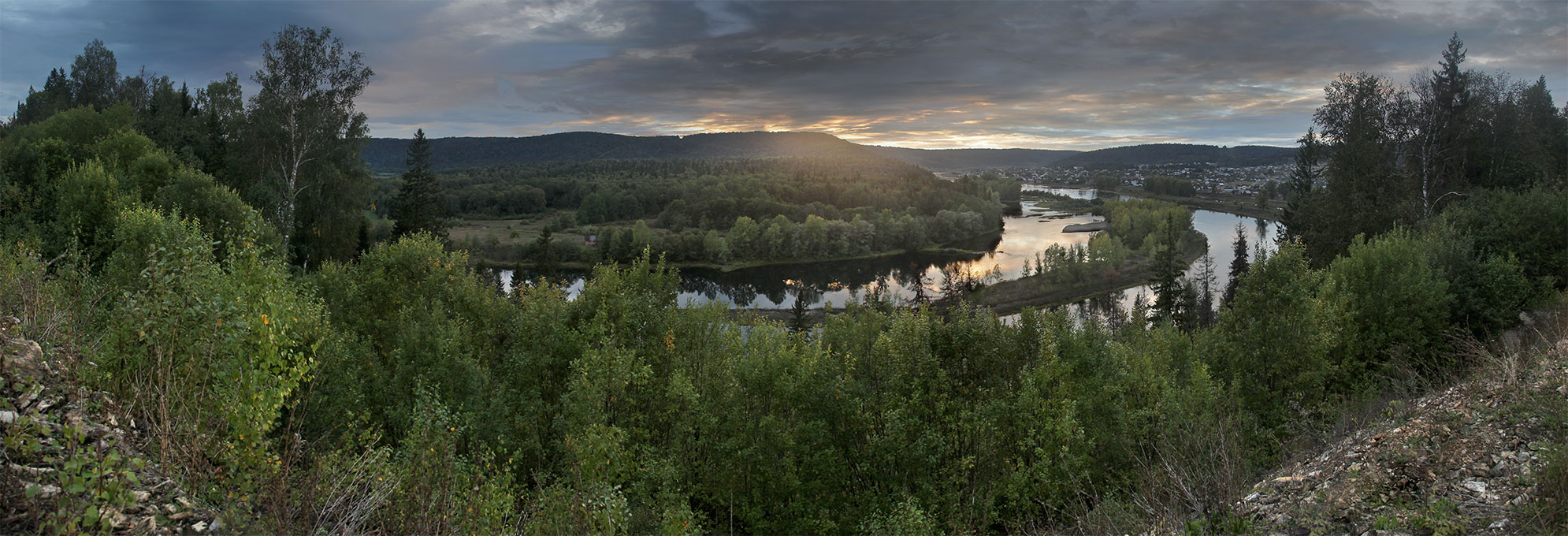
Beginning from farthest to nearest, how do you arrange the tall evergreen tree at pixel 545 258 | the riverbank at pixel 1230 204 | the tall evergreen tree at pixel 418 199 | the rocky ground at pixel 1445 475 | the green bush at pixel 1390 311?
the riverbank at pixel 1230 204, the tall evergreen tree at pixel 545 258, the tall evergreen tree at pixel 418 199, the green bush at pixel 1390 311, the rocky ground at pixel 1445 475

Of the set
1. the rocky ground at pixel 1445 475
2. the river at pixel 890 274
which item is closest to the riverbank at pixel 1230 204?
the river at pixel 890 274

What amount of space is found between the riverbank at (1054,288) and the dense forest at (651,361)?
101 feet

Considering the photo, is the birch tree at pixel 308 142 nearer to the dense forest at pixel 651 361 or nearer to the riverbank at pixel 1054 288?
the dense forest at pixel 651 361

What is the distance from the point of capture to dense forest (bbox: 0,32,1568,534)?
6977 mm

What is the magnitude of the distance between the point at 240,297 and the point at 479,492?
10.4 feet

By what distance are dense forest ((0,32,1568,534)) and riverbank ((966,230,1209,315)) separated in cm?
3079

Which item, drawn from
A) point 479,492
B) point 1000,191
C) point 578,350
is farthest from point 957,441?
point 1000,191

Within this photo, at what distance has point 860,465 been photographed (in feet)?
49.8

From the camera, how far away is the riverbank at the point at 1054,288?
66.0 metres

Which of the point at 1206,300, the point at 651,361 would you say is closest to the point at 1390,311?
the point at 651,361

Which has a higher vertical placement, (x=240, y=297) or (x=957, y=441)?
(x=240, y=297)

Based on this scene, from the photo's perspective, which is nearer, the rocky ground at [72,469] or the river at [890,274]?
the rocky ground at [72,469]

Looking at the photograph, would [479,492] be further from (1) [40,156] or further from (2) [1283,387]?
(1) [40,156]

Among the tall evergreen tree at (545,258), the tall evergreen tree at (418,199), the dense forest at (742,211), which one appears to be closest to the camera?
the tall evergreen tree at (418,199)
